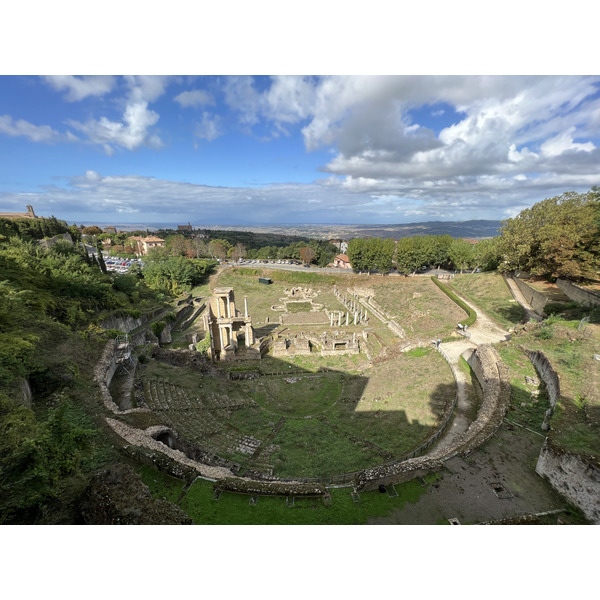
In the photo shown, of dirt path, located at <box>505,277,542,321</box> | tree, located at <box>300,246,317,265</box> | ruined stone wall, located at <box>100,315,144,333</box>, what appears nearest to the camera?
ruined stone wall, located at <box>100,315,144,333</box>

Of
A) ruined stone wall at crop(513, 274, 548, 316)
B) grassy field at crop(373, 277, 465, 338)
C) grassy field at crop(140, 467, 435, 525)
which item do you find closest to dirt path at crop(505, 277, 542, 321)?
ruined stone wall at crop(513, 274, 548, 316)

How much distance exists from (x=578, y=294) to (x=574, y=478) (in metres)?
24.0

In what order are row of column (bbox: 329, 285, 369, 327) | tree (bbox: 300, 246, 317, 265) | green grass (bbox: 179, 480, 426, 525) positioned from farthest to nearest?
tree (bbox: 300, 246, 317, 265)
row of column (bbox: 329, 285, 369, 327)
green grass (bbox: 179, 480, 426, 525)

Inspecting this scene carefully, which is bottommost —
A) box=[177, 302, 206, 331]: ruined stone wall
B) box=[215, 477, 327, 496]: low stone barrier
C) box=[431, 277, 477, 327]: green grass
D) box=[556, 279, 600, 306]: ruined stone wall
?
box=[177, 302, 206, 331]: ruined stone wall

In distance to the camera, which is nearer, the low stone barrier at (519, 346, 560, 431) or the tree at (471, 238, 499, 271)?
the low stone barrier at (519, 346, 560, 431)

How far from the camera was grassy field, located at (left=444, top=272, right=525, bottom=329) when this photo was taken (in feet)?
94.2

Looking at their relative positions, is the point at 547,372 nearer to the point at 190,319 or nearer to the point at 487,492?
the point at 487,492

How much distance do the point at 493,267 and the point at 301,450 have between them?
46772 millimetres

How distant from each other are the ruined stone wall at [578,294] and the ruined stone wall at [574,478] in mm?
20390

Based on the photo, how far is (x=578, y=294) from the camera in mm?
25016

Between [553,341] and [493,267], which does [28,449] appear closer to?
[553,341]

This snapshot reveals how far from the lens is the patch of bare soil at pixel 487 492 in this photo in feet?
28.1

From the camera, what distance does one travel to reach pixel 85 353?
1625 centimetres

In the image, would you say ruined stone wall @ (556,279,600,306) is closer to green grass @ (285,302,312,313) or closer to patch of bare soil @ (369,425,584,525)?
patch of bare soil @ (369,425,584,525)
